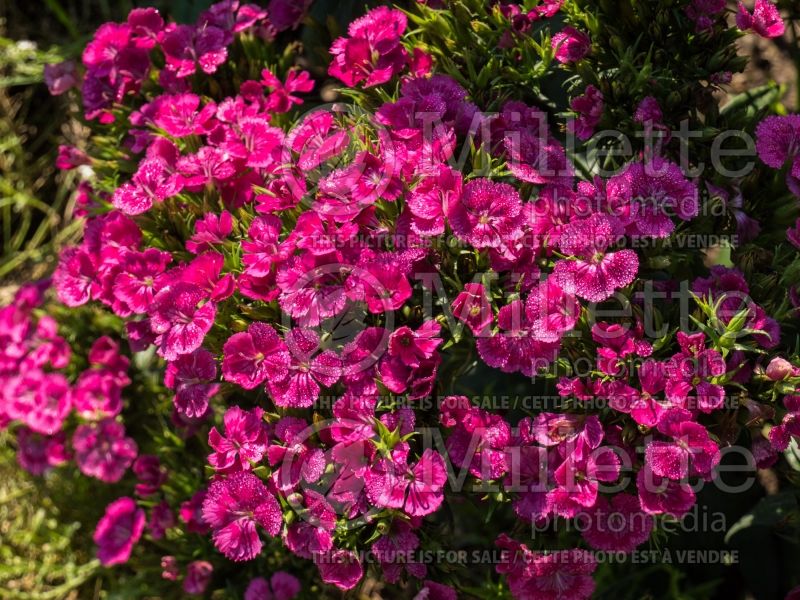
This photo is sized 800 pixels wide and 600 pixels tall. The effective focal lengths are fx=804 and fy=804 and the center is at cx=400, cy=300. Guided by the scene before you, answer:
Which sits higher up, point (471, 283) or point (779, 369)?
point (471, 283)

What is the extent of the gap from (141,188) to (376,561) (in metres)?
0.98

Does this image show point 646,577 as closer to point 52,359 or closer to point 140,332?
point 140,332

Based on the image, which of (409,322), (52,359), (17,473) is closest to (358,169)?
(409,322)

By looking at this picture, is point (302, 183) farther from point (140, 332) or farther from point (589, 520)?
point (589, 520)

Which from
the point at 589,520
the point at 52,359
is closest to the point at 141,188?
the point at 52,359

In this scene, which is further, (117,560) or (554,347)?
(117,560)

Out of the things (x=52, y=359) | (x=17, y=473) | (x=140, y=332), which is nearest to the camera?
(x=140, y=332)

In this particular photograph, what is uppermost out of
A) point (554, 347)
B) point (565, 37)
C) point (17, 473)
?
point (565, 37)

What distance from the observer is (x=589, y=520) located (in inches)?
Answer: 63.4

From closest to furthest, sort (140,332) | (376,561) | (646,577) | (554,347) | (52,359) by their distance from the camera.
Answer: (554,347) → (376,561) → (140,332) → (646,577) → (52,359)

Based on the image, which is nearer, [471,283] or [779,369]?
[779,369]

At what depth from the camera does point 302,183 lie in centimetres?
175

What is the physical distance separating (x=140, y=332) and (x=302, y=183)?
1.67 ft

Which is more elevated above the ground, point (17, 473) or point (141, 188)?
point (141, 188)
